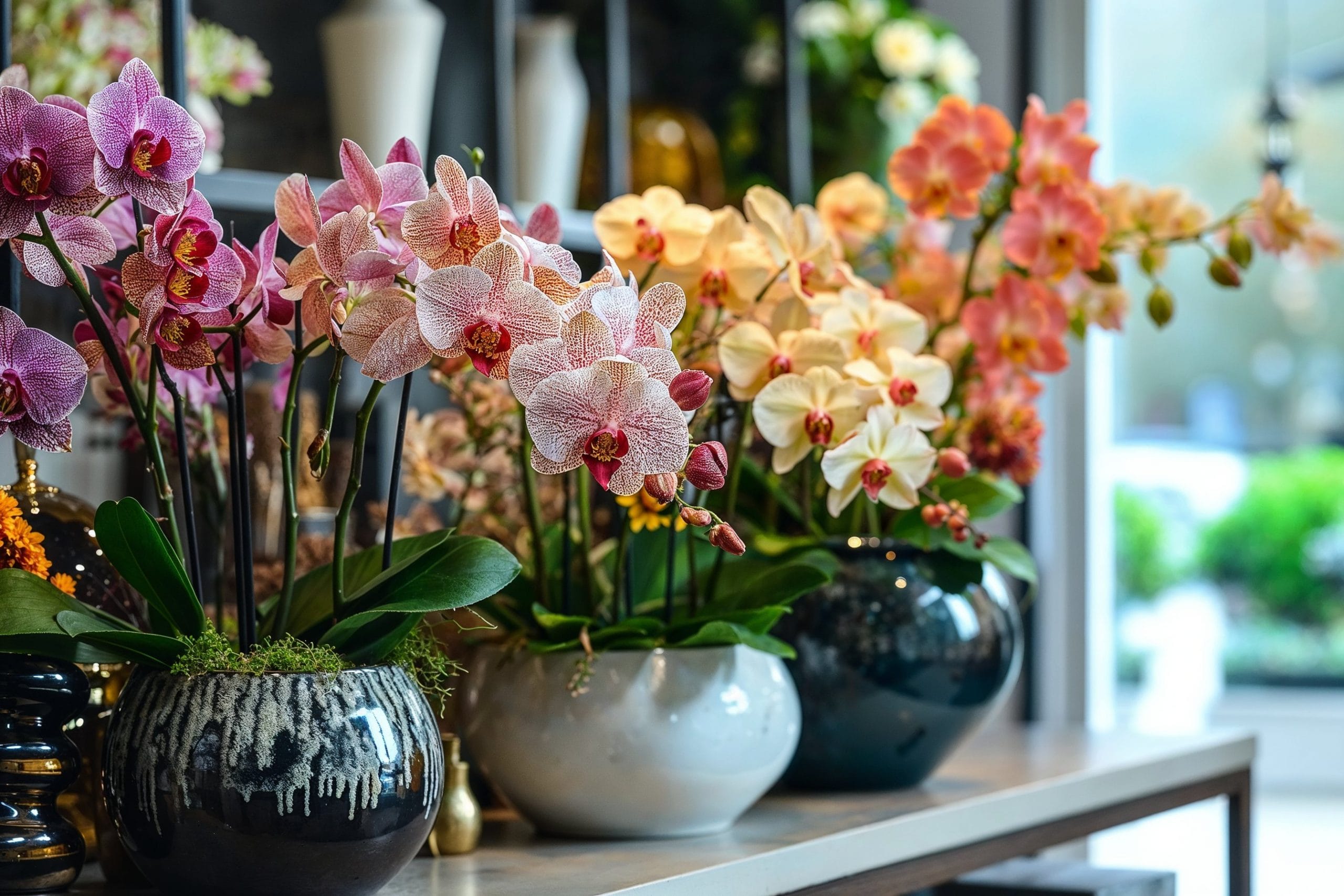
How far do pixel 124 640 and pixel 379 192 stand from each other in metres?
0.27

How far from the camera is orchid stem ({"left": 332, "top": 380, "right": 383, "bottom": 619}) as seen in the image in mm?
817

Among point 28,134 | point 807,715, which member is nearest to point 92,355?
point 28,134

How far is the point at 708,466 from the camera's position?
0.73 m

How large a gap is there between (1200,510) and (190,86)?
123 inches

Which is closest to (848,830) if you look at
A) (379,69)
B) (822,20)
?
(379,69)

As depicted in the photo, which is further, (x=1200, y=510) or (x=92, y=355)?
(x=1200, y=510)

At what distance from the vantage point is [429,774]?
0.84 metres

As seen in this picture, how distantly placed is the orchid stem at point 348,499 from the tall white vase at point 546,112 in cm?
89

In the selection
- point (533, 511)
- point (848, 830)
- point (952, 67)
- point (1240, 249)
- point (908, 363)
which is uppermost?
point (952, 67)

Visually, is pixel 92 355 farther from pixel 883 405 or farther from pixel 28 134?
pixel 883 405

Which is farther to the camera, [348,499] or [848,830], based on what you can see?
[848,830]

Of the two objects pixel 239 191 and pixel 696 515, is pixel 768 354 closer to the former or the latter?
pixel 696 515

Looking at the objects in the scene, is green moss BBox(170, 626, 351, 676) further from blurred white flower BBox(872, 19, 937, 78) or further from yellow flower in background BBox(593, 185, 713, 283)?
blurred white flower BBox(872, 19, 937, 78)

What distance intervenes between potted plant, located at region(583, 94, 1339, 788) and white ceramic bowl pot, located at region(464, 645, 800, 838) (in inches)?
4.3
